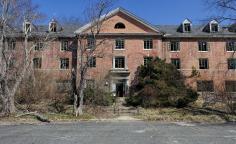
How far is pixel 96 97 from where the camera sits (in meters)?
35.9

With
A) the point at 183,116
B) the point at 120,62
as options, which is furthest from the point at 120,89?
the point at 183,116

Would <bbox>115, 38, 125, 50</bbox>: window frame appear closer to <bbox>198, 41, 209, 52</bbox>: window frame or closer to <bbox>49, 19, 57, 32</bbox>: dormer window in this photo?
<bbox>49, 19, 57, 32</bbox>: dormer window

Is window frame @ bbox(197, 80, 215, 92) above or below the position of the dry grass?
above

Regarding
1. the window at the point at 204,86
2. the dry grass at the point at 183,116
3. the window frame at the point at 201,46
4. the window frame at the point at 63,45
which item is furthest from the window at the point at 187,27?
the dry grass at the point at 183,116

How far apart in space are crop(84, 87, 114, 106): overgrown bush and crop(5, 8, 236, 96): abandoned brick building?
508 inches

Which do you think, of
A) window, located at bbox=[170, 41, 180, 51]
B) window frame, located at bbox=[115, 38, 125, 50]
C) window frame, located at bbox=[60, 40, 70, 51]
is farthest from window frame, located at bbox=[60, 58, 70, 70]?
window, located at bbox=[170, 41, 180, 51]

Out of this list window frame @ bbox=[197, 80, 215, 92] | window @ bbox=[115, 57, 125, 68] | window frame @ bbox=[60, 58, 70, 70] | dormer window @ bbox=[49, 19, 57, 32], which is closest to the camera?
window frame @ bbox=[197, 80, 215, 92]

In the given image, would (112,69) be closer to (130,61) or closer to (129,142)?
(130,61)

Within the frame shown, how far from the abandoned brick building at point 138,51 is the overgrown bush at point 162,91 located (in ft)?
31.9

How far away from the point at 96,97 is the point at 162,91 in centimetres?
681

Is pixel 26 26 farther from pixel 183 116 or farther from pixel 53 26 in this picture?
pixel 53 26

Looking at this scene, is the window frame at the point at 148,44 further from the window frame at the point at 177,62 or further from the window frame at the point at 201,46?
the window frame at the point at 201,46

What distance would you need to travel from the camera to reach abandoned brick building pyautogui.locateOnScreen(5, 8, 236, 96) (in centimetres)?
5128

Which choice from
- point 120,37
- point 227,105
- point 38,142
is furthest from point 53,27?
Result: point 38,142
